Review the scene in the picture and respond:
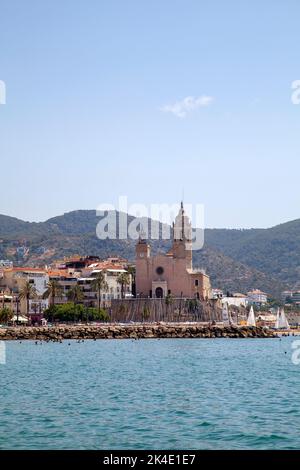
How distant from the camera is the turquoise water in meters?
23.6

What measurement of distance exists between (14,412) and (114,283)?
97743 millimetres

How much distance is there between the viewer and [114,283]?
126562 millimetres

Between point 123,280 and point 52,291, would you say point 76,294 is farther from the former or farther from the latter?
point 52,291

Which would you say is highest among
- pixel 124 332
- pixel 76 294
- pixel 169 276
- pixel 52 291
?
pixel 169 276

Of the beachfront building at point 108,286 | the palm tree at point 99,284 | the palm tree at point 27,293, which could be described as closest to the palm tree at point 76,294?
the beachfront building at point 108,286

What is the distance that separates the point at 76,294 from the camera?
120375 mm

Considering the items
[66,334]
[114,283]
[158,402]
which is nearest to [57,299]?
[114,283]

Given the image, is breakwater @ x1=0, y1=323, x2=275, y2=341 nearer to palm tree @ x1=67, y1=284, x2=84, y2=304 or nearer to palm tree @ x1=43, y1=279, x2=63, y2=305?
palm tree @ x1=43, y1=279, x2=63, y2=305

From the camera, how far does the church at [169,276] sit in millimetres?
120562

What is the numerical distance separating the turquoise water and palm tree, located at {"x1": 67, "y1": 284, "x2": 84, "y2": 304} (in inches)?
2548

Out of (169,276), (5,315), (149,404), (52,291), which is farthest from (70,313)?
(149,404)

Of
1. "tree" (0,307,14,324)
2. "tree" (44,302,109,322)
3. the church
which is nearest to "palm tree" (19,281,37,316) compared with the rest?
"tree" (44,302,109,322)

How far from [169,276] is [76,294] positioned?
12.7 m
